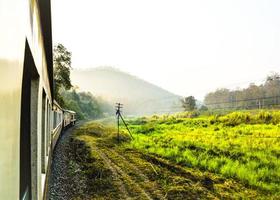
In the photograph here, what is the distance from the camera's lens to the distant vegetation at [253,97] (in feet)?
104

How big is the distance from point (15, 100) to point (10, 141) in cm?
16

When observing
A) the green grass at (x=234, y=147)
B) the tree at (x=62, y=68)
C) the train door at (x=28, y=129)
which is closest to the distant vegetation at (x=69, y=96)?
the tree at (x=62, y=68)

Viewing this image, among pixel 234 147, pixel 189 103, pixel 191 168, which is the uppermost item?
pixel 189 103

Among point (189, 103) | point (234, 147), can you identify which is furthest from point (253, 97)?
point (234, 147)

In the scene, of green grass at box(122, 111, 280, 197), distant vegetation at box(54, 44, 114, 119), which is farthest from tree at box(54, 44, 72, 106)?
green grass at box(122, 111, 280, 197)

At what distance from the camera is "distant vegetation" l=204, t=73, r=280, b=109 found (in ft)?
104

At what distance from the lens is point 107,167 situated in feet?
41.4

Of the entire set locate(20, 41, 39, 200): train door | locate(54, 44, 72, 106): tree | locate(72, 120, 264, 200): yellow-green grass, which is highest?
locate(54, 44, 72, 106): tree

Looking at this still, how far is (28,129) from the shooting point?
10.1ft

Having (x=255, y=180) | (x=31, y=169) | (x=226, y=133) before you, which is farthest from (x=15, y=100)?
(x=226, y=133)

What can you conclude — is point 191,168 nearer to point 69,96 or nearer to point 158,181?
point 158,181

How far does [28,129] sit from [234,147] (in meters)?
14.9

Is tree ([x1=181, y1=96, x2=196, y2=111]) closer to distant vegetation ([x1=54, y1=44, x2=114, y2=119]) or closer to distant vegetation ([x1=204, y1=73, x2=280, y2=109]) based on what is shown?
distant vegetation ([x1=204, y1=73, x2=280, y2=109])

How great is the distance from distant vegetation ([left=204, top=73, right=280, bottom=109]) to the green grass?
7.09m
